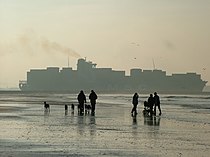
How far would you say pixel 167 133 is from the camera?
25219 mm

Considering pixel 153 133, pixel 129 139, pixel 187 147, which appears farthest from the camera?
pixel 153 133

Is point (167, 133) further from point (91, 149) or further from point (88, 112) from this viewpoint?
point (88, 112)

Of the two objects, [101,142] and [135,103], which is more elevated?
[135,103]

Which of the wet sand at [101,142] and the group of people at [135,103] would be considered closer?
the wet sand at [101,142]

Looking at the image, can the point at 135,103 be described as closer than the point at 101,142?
No

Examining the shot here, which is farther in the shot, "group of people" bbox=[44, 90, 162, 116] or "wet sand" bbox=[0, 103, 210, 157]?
"group of people" bbox=[44, 90, 162, 116]

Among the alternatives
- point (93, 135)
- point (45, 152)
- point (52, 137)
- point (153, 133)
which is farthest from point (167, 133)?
point (45, 152)

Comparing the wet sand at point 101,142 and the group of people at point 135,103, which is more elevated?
the group of people at point 135,103

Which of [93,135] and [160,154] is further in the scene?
[93,135]

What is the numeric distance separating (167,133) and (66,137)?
5304mm

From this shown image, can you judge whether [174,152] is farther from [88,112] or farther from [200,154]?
[88,112]

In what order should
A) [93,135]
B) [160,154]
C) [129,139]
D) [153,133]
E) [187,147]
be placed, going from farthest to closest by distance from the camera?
[153,133]
[93,135]
[129,139]
[187,147]
[160,154]

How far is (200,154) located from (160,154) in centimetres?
125

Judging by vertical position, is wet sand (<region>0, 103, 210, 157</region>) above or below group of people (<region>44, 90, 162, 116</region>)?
below
